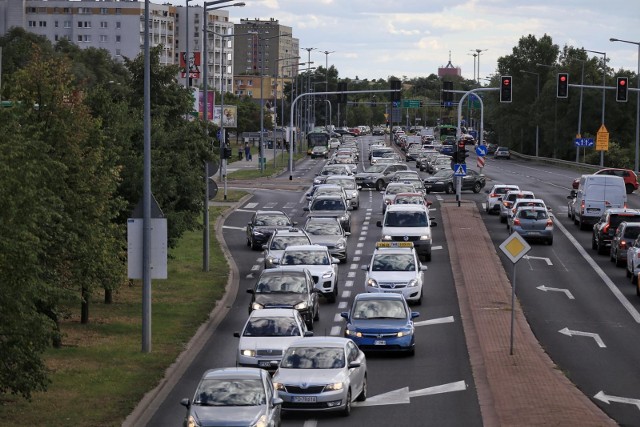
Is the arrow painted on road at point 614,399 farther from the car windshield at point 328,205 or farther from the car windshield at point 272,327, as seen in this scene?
the car windshield at point 328,205

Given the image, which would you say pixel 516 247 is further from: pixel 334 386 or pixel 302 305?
pixel 334 386

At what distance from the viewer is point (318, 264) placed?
39.5 metres

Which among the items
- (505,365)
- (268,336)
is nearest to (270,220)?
(268,336)

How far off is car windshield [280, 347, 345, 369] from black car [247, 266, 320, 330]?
886cm

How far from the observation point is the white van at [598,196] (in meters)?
57.4

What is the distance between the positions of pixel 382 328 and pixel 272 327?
9.73ft

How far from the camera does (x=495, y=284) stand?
42.1 metres

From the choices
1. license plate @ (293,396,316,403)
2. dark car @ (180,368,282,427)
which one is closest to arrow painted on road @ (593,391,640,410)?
license plate @ (293,396,316,403)

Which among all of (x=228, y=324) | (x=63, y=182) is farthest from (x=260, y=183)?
(x=63, y=182)

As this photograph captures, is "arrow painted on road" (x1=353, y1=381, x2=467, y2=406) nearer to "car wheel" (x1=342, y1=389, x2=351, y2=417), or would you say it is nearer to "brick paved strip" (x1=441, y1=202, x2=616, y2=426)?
"brick paved strip" (x1=441, y1=202, x2=616, y2=426)

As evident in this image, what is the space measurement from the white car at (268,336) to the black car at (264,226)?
23.1 metres

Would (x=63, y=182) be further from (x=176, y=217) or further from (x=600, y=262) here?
(x=600, y=262)

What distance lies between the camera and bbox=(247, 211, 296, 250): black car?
52.2m

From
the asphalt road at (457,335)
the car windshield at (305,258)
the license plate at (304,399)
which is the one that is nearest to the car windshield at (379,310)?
the asphalt road at (457,335)
